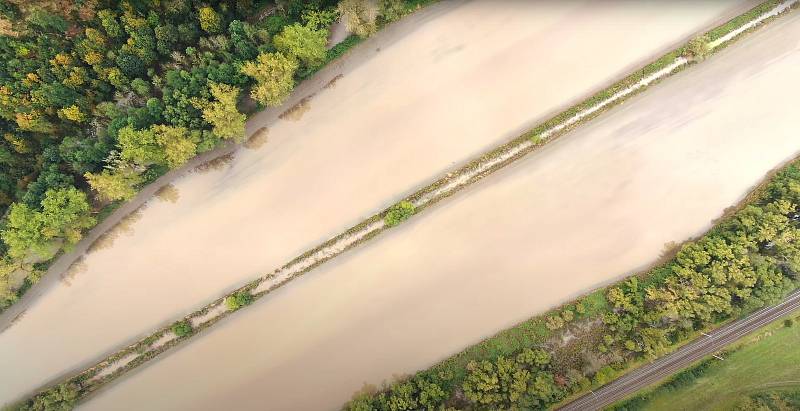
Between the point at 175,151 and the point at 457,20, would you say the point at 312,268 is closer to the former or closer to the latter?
the point at 175,151

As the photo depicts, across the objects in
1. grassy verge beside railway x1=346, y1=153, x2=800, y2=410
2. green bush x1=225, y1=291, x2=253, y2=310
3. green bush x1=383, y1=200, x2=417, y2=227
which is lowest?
grassy verge beside railway x1=346, y1=153, x2=800, y2=410

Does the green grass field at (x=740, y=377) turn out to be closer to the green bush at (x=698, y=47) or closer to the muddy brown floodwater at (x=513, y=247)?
the muddy brown floodwater at (x=513, y=247)

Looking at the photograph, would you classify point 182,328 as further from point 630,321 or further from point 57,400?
point 630,321

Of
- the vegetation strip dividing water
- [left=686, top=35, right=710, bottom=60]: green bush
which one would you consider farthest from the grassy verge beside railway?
the vegetation strip dividing water

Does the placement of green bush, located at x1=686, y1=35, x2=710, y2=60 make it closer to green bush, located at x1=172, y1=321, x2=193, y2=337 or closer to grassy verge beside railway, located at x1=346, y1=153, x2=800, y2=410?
grassy verge beside railway, located at x1=346, y1=153, x2=800, y2=410

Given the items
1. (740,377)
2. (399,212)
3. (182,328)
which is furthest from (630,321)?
(182,328)

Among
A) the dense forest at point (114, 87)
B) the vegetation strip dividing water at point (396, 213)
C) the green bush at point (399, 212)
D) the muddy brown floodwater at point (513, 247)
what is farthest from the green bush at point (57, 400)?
the green bush at point (399, 212)
